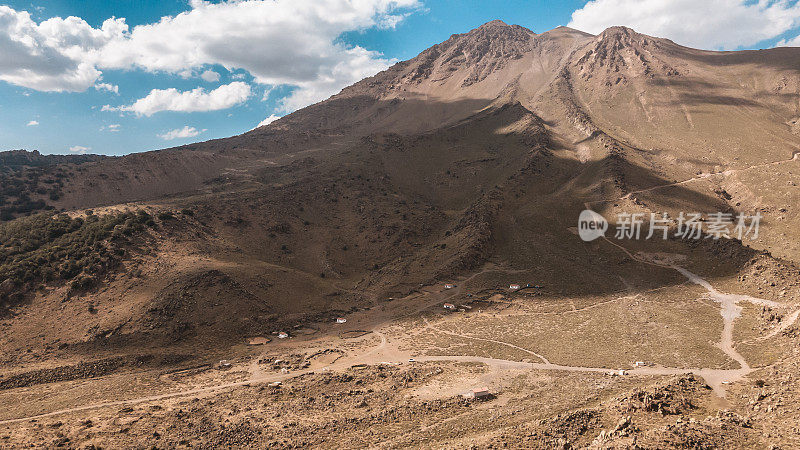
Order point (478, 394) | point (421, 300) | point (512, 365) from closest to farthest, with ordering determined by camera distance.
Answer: point (478, 394) → point (512, 365) → point (421, 300)

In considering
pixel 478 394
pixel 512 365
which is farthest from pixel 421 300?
pixel 478 394

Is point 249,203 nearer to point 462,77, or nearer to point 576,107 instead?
point 576,107

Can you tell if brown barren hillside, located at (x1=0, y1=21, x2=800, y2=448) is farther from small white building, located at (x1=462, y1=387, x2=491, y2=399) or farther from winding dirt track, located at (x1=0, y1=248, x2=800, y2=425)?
small white building, located at (x1=462, y1=387, x2=491, y2=399)

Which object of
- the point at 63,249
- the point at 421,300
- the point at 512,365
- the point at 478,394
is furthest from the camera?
the point at 421,300

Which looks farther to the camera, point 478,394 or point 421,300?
point 421,300

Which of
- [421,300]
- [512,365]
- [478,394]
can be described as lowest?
[512,365]

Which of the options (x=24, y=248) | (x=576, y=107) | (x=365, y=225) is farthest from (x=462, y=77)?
(x=24, y=248)

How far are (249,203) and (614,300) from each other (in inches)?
2601

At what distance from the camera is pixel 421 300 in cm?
5109

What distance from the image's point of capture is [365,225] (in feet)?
253

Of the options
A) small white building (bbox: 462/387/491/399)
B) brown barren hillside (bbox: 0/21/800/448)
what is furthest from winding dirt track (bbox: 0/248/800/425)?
small white building (bbox: 462/387/491/399)

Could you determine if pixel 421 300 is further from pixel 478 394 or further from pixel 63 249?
pixel 63 249

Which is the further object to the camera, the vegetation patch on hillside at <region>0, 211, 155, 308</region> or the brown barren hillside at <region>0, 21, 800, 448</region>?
the vegetation patch on hillside at <region>0, 211, 155, 308</region>

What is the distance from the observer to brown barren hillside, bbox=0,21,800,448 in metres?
22.1
